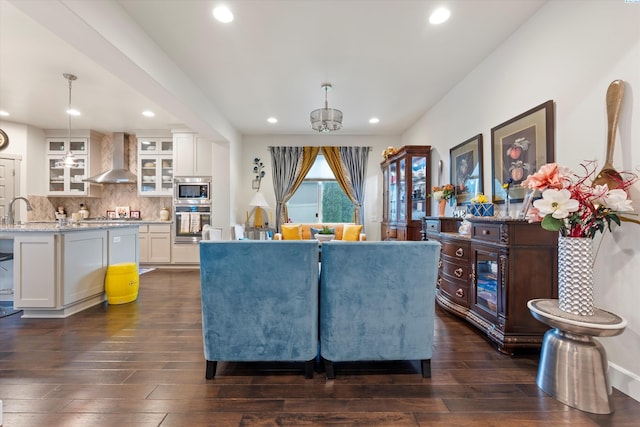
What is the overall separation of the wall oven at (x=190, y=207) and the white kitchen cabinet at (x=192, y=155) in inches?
6.4

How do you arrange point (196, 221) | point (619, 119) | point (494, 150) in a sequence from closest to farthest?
point (619, 119) < point (494, 150) < point (196, 221)

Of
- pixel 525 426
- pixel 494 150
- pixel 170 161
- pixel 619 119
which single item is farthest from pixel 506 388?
pixel 170 161

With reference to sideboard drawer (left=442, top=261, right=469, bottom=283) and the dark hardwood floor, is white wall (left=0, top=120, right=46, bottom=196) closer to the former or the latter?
the dark hardwood floor

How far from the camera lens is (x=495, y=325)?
7.43 ft

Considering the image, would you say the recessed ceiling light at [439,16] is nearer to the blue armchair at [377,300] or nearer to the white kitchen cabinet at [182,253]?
the blue armchair at [377,300]

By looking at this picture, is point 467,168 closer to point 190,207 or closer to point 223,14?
point 223,14

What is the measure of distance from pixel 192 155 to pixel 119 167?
1.71 metres

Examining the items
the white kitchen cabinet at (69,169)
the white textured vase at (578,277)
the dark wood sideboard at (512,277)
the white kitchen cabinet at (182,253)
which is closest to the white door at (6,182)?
the white kitchen cabinet at (69,169)

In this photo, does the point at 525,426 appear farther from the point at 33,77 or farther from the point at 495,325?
the point at 33,77

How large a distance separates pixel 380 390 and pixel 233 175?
15.9 feet

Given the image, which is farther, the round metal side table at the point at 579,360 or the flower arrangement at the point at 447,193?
the flower arrangement at the point at 447,193

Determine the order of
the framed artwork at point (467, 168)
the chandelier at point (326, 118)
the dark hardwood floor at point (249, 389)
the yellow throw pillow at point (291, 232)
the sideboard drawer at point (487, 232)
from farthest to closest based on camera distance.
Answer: the yellow throw pillow at point (291, 232) → the chandelier at point (326, 118) → the framed artwork at point (467, 168) → the sideboard drawer at point (487, 232) → the dark hardwood floor at point (249, 389)

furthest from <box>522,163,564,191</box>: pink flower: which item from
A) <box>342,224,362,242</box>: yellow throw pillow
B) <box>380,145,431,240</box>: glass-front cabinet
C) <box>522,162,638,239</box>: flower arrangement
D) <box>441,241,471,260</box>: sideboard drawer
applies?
<box>342,224,362,242</box>: yellow throw pillow

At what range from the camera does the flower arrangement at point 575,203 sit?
5.10ft
